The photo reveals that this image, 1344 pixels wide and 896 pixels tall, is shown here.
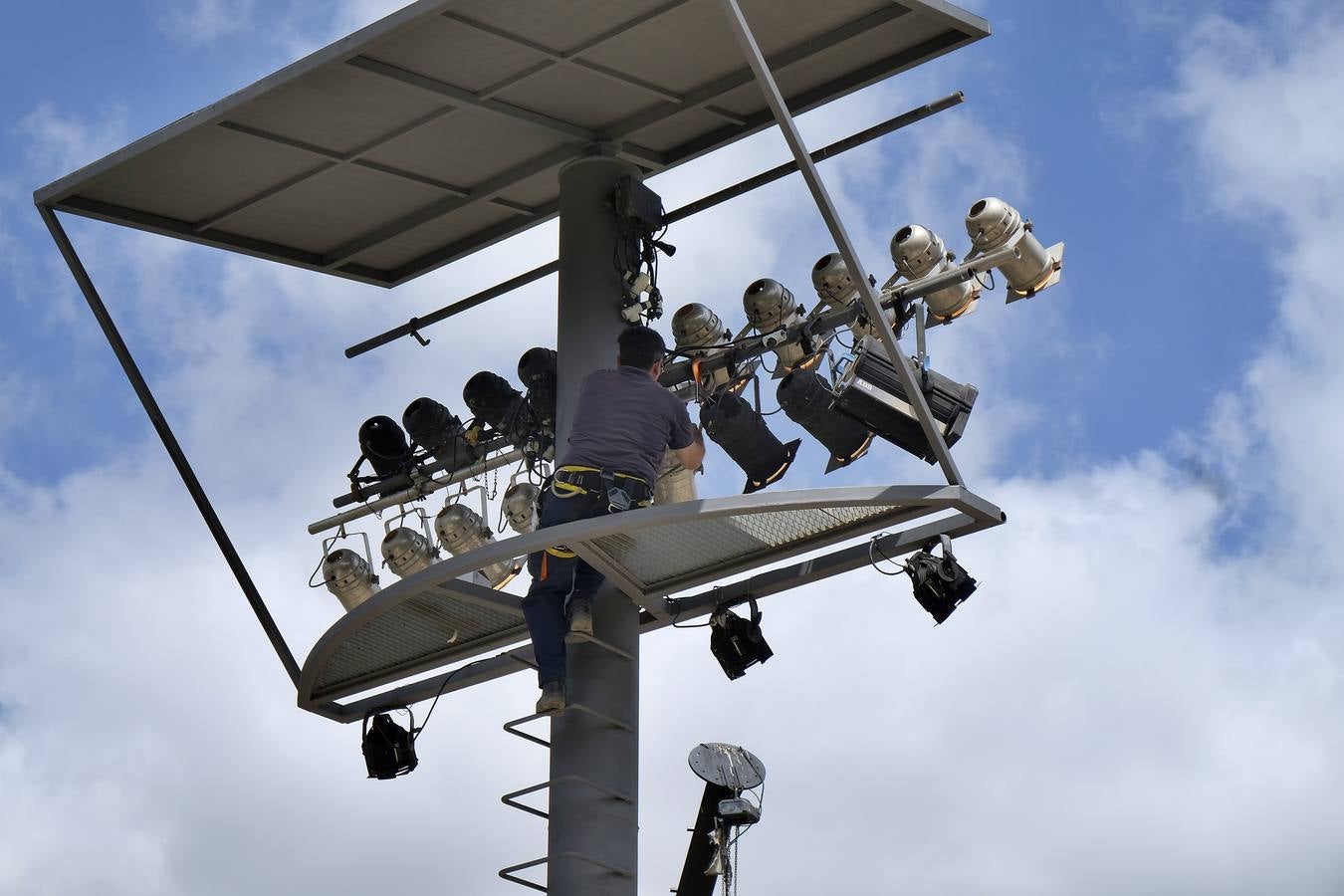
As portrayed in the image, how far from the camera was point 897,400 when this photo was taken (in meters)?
14.6

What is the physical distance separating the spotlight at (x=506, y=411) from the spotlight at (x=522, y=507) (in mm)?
344

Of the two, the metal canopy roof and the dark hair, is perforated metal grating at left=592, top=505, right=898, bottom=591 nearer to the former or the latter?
the dark hair

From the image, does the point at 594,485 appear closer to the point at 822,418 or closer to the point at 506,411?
the point at 822,418

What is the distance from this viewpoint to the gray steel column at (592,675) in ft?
47.7

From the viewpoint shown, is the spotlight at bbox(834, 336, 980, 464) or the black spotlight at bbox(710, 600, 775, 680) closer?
the spotlight at bbox(834, 336, 980, 464)

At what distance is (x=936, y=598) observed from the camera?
14.3 meters

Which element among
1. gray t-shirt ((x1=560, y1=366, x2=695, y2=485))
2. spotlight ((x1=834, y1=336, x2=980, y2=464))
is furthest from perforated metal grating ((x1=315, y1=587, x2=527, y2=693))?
spotlight ((x1=834, y1=336, x2=980, y2=464))

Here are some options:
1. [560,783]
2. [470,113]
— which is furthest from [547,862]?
[470,113]

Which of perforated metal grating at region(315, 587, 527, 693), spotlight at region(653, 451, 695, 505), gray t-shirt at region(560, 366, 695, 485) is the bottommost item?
perforated metal grating at region(315, 587, 527, 693)

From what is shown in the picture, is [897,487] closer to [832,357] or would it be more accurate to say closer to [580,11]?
[832,357]

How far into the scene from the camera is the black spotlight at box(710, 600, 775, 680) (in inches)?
595

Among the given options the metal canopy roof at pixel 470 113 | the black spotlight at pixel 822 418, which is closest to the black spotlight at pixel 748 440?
the black spotlight at pixel 822 418

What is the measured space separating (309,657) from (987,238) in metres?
5.28

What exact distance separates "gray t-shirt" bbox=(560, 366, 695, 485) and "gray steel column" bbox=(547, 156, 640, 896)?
1.17 metres
